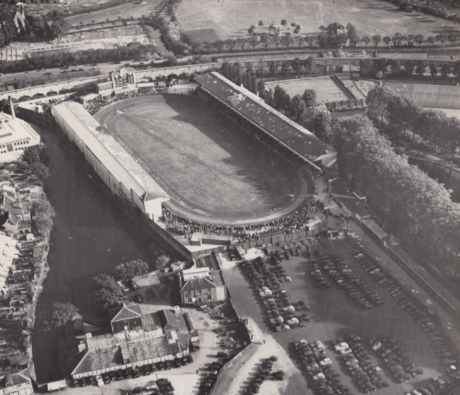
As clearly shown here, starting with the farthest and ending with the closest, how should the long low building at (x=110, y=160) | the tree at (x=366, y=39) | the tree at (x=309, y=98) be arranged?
1. the tree at (x=366, y=39)
2. the tree at (x=309, y=98)
3. the long low building at (x=110, y=160)

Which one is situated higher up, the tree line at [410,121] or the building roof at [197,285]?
the tree line at [410,121]

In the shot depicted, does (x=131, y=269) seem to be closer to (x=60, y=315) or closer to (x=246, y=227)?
(x=60, y=315)

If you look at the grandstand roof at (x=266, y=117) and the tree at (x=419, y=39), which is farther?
the tree at (x=419, y=39)

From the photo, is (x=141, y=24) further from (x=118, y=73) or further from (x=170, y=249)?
(x=170, y=249)

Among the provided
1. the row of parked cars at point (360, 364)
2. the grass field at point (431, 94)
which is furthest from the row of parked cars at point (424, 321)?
the grass field at point (431, 94)

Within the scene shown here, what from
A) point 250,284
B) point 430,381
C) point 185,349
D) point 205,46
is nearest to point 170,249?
point 250,284

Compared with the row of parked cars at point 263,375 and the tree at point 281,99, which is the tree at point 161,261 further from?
the tree at point 281,99

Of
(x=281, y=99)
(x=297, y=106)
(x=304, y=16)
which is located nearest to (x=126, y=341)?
(x=297, y=106)

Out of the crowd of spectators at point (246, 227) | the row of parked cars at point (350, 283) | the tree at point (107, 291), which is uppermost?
Answer: the crowd of spectators at point (246, 227)
